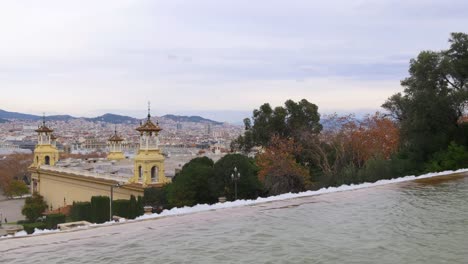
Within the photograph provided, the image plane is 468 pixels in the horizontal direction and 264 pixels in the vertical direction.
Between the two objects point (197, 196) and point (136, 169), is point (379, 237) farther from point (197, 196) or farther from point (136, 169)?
point (136, 169)

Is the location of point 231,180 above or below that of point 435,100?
below

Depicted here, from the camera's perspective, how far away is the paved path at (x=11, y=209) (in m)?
38.1

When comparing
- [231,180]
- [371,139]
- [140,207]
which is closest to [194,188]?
[231,180]

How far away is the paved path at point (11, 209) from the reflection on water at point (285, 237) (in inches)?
1244

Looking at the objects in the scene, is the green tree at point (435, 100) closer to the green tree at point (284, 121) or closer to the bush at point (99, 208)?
the green tree at point (284, 121)

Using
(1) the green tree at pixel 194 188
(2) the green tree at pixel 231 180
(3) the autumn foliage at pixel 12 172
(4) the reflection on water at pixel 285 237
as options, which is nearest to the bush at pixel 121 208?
(1) the green tree at pixel 194 188

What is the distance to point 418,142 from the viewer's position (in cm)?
1731

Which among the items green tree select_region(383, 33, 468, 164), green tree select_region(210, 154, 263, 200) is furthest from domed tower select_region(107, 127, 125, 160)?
green tree select_region(383, 33, 468, 164)

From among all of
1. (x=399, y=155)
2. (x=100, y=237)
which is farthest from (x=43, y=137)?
(x=100, y=237)

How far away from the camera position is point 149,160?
2755 cm

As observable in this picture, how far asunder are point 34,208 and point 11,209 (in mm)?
9773

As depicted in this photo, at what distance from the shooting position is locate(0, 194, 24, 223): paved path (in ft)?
Answer: 125

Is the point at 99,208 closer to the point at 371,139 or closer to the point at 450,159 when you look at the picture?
the point at 371,139

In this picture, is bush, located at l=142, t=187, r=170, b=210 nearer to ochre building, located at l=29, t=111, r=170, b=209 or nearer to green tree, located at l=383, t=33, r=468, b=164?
ochre building, located at l=29, t=111, r=170, b=209
